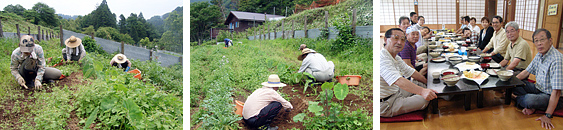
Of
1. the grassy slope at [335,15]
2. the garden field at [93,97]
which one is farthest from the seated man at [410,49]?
the garden field at [93,97]

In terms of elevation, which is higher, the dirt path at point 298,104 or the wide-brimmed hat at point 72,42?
the wide-brimmed hat at point 72,42

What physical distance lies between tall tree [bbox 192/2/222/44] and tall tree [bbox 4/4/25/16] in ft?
6.16

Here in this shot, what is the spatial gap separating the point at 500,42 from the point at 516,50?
0.21m

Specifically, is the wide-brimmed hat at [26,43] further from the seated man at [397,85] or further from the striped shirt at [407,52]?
the striped shirt at [407,52]

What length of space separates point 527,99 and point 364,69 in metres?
1.74

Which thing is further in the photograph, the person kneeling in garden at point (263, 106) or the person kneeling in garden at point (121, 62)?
the person kneeling in garden at point (121, 62)

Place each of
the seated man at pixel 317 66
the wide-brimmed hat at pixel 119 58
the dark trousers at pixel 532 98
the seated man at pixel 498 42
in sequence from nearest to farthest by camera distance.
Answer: the dark trousers at pixel 532 98 < the seated man at pixel 317 66 < the seated man at pixel 498 42 < the wide-brimmed hat at pixel 119 58

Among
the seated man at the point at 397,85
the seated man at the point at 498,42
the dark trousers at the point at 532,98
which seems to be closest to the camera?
the seated man at the point at 397,85

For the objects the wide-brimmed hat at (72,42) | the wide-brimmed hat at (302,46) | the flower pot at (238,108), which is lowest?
the flower pot at (238,108)

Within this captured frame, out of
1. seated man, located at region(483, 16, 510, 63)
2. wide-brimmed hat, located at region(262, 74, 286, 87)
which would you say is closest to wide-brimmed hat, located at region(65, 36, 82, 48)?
wide-brimmed hat, located at region(262, 74, 286, 87)

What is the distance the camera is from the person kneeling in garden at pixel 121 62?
12.2 feet

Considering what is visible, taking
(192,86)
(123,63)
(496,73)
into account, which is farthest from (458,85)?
(123,63)

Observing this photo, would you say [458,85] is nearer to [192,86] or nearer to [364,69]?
[364,69]

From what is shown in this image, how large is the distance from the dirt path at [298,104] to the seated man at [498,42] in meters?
1.72
